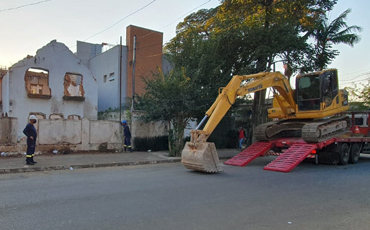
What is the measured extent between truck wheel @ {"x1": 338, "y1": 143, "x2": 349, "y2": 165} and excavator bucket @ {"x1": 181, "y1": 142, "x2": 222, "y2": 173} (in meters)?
6.05

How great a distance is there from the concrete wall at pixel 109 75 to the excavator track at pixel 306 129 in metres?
15.8

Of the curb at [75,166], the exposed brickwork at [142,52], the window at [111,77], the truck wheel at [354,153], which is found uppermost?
the exposed brickwork at [142,52]

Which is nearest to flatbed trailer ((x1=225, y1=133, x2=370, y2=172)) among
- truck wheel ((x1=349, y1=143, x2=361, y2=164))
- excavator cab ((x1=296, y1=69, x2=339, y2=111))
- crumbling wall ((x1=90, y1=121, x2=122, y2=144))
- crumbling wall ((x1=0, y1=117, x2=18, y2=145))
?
truck wheel ((x1=349, y1=143, x2=361, y2=164))

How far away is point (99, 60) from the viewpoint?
28188 mm

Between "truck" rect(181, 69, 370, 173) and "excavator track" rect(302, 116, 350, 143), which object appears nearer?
"truck" rect(181, 69, 370, 173)

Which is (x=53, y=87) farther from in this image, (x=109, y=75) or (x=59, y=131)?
(x=109, y=75)

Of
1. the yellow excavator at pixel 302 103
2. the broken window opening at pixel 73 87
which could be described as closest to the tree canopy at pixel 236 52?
the yellow excavator at pixel 302 103

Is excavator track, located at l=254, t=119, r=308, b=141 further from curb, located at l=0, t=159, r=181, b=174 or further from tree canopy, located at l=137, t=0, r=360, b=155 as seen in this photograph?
curb, located at l=0, t=159, r=181, b=174

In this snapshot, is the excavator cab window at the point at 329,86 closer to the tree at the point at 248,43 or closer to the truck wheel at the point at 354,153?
the truck wheel at the point at 354,153

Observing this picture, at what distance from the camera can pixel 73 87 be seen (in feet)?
70.7

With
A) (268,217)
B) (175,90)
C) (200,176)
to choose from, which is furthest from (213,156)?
(175,90)

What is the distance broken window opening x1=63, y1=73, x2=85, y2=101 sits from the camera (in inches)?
817

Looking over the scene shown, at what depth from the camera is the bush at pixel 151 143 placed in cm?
1596

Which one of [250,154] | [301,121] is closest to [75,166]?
[250,154]
